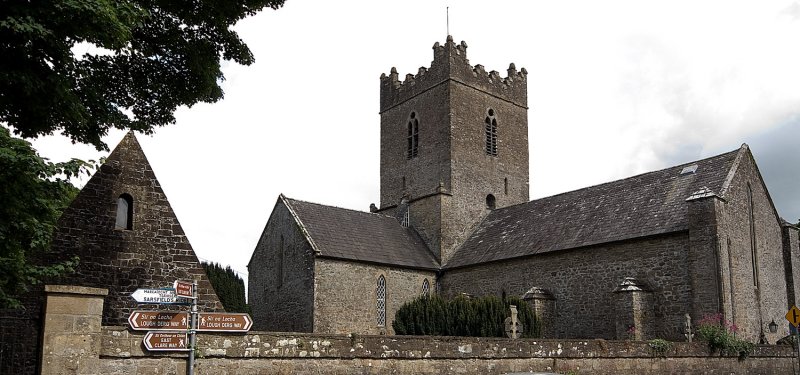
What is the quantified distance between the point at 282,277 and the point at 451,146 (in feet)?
37.8

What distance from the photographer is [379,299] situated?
32781mm

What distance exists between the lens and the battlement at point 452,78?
39.9 meters

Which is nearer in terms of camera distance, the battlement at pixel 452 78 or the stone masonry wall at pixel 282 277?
the stone masonry wall at pixel 282 277

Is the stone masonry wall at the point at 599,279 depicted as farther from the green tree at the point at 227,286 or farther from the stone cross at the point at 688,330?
the green tree at the point at 227,286

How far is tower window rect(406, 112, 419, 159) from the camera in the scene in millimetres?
40938

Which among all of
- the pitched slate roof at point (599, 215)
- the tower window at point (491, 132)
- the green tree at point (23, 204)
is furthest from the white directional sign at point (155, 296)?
the tower window at point (491, 132)

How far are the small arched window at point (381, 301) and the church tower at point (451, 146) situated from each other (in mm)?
4377

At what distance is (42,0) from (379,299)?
23182mm

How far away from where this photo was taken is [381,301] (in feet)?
108

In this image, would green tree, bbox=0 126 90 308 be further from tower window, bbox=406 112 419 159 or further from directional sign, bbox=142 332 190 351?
tower window, bbox=406 112 419 159

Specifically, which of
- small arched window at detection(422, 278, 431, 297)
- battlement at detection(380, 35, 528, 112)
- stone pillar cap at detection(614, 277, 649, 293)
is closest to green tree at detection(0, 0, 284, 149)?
stone pillar cap at detection(614, 277, 649, 293)

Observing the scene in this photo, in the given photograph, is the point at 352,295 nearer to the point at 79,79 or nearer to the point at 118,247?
the point at 118,247

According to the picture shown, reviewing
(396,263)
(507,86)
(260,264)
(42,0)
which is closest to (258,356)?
(42,0)

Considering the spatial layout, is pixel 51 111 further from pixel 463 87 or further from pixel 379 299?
pixel 463 87
